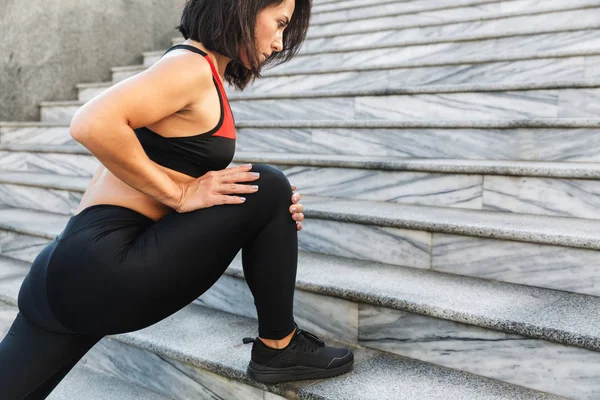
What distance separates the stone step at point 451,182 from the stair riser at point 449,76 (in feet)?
1.86

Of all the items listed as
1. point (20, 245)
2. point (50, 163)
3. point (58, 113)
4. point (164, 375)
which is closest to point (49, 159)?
point (50, 163)

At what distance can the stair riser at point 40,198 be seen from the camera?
9.32 feet

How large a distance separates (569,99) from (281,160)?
1.24 meters

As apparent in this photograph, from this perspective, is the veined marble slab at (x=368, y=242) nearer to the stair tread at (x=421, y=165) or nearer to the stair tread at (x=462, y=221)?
the stair tread at (x=462, y=221)

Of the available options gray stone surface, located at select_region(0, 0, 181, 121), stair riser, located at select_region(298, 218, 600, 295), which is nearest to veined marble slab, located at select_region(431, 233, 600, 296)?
stair riser, located at select_region(298, 218, 600, 295)

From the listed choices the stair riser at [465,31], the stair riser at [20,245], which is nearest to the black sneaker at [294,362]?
the stair riser at [20,245]

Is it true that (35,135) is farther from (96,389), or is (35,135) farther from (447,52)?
(447,52)

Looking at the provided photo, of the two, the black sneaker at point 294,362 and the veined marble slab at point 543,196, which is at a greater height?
the veined marble slab at point 543,196

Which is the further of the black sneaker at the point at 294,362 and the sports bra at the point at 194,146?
the black sneaker at the point at 294,362

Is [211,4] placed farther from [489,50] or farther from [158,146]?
[489,50]

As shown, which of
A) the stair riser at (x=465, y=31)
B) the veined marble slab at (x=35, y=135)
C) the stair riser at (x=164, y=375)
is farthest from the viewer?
the veined marble slab at (x=35, y=135)

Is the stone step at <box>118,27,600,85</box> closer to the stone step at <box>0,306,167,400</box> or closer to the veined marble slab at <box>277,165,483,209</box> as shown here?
the veined marble slab at <box>277,165,483,209</box>

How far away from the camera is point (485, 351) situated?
1.50 m

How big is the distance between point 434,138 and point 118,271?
1634 mm
